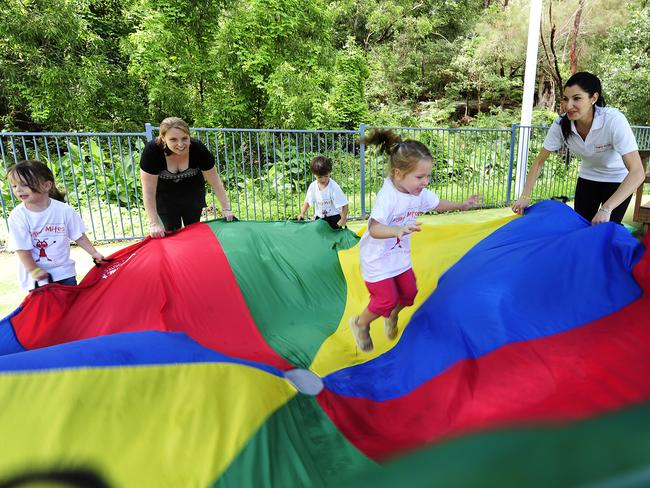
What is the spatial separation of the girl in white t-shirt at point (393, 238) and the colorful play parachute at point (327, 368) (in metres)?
0.18

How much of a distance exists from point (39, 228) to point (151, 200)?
636 mm

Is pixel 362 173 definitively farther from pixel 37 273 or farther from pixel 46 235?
pixel 37 273

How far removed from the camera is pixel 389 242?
2.44 metres

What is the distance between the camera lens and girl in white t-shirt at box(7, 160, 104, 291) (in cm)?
244

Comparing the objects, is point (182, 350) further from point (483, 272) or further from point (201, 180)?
point (201, 180)

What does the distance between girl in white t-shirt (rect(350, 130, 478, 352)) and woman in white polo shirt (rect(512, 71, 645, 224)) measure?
72 centimetres

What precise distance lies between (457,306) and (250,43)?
10.5 meters

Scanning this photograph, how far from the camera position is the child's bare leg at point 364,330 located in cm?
242

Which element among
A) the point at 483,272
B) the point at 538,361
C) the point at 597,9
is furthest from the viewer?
the point at 597,9

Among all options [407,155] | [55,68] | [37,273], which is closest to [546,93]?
[55,68]

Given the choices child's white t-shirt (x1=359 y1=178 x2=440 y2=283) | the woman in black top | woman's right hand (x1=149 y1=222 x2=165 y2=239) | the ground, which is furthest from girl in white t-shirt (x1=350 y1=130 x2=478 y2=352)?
the ground

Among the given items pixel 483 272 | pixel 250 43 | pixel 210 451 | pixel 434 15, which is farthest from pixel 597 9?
pixel 210 451

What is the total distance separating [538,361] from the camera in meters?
1.62

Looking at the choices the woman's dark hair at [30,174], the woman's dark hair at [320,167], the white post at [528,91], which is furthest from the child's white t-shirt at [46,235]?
the white post at [528,91]
